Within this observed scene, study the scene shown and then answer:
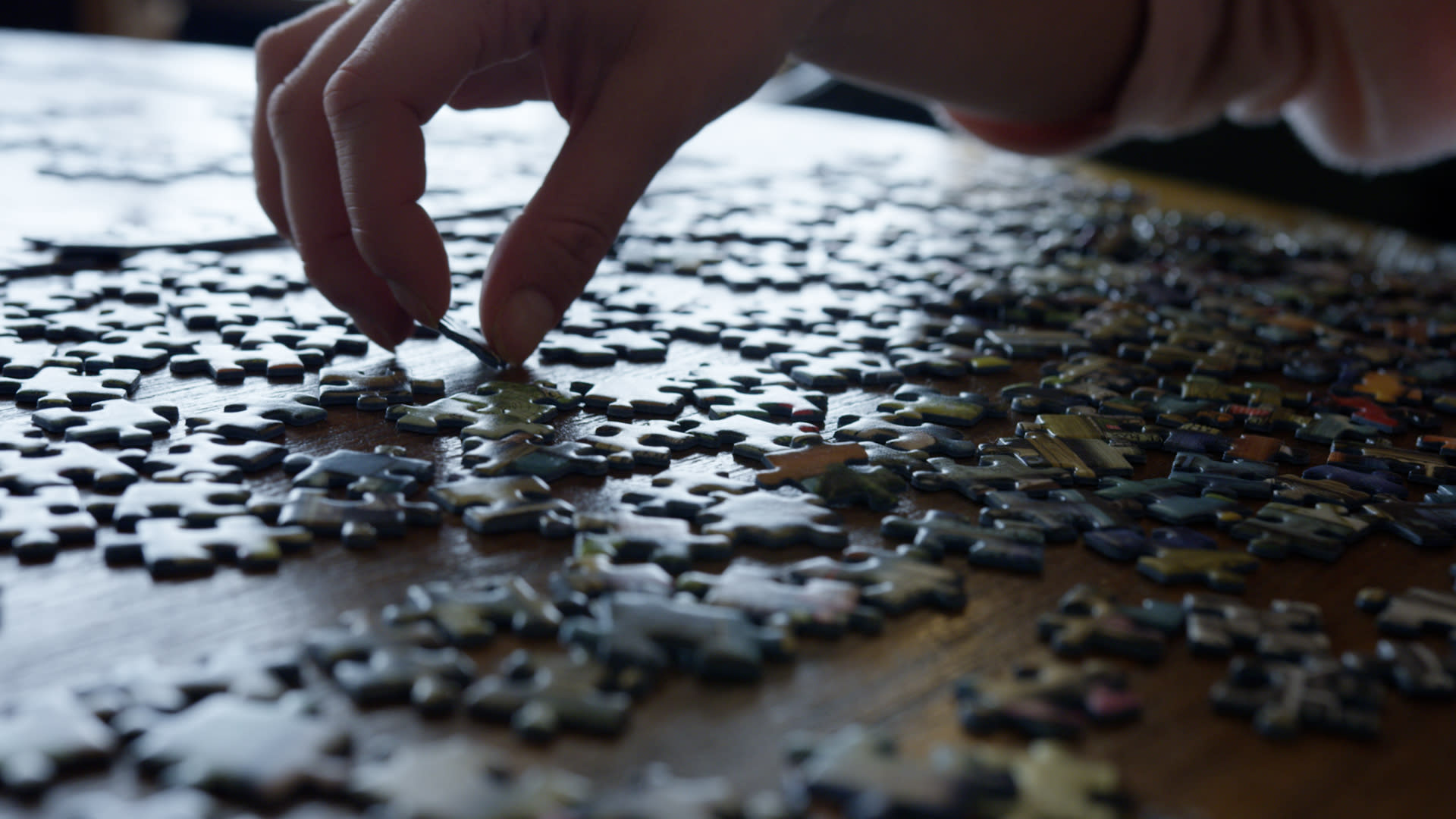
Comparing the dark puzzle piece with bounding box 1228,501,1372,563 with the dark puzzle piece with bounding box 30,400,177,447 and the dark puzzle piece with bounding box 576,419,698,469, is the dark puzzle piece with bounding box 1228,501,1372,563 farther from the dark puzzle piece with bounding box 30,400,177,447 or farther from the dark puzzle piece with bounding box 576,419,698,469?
the dark puzzle piece with bounding box 30,400,177,447

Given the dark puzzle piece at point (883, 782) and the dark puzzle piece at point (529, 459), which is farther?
the dark puzzle piece at point (529, 459)

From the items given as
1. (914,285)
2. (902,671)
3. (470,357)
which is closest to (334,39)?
(470,357)

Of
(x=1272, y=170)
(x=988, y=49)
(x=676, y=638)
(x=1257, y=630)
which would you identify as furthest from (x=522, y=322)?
(x=1272, y=170)

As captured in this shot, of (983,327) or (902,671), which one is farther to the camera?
(983,327)

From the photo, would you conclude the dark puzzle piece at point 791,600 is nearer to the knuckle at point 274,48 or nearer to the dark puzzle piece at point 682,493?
the dark puzzle piece at point 682,493

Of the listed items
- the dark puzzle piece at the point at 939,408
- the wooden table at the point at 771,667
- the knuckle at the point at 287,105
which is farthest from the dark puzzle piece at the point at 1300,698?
the knuckle at the point at 287,105

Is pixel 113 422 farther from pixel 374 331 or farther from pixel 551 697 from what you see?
pixel 551 697

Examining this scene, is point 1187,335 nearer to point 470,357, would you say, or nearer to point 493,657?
point 470,357
